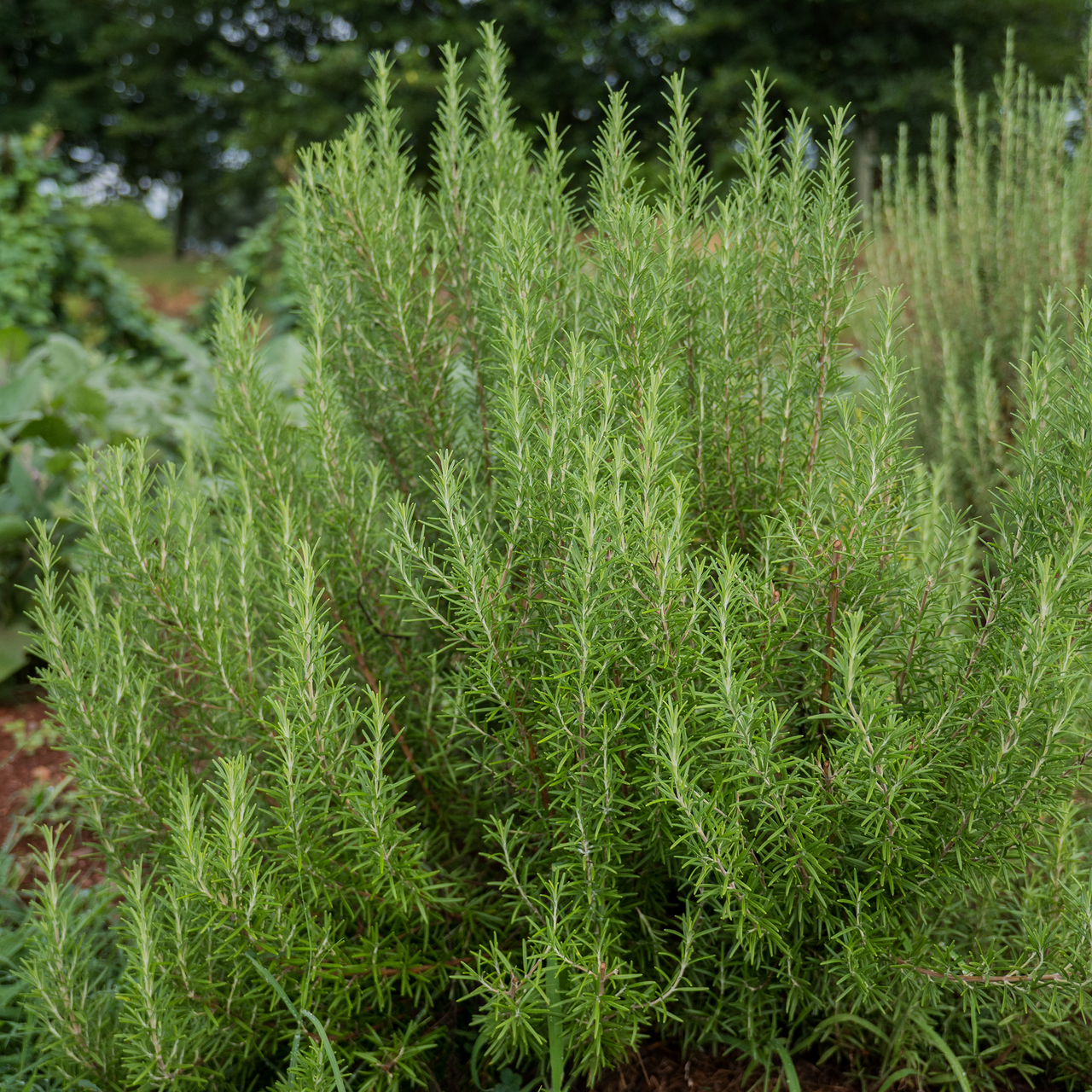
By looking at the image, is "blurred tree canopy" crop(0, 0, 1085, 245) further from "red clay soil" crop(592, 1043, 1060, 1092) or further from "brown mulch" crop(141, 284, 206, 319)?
"red clay soil" crop(592, 1043, 1060, 1092)

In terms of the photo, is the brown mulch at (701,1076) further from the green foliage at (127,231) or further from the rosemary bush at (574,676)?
the green foliage at (127,231)

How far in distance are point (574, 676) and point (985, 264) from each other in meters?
2.97

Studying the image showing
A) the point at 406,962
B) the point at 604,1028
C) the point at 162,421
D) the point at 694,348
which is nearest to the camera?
the point at 604,1028

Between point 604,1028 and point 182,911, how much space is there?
635 millimetres

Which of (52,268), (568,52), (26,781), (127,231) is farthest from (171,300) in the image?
(26,781)

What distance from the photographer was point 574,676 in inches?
43.5

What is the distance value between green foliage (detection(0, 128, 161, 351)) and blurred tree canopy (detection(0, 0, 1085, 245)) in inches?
209

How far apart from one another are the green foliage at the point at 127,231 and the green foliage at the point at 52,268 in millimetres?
17351

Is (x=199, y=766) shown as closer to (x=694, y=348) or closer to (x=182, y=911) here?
(x=182, y=911)

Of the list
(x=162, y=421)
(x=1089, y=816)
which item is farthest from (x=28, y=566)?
(x=1089, y=816)

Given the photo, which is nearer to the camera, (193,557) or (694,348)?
(193,557)

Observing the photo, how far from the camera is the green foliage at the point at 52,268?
21.3 feet

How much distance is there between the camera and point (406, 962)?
131cm

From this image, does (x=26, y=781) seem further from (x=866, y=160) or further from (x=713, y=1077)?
(x=866, y=160)
